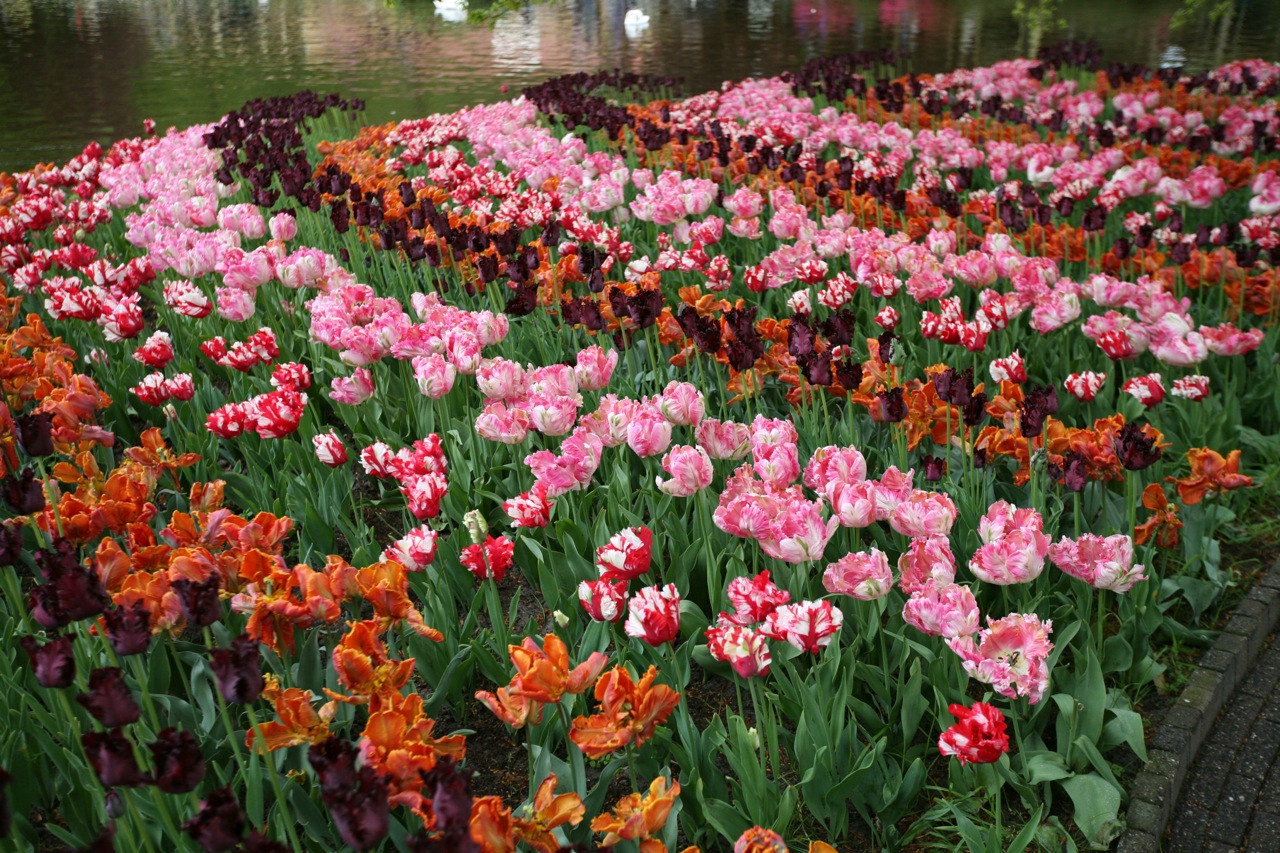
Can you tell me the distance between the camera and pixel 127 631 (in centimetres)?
165

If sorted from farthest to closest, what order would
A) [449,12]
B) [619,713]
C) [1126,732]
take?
[449,12] → [1126,732] → [619,713]

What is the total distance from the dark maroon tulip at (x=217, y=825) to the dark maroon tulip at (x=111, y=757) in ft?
0.36

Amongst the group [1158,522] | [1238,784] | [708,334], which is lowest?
[1238,784]

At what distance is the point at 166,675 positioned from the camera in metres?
2.58

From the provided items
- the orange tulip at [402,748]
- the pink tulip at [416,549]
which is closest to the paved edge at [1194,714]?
the orange tulip at [402,748]

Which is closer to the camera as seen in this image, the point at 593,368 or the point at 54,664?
the point at 54,664

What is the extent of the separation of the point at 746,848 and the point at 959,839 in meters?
0.89

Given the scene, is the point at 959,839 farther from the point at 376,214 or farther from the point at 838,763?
the point at 376,214

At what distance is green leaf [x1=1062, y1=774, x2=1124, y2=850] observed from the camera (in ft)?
7.40

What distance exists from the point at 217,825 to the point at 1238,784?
7.36ft

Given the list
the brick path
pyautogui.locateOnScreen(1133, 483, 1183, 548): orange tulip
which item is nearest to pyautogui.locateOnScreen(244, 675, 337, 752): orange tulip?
the brick path

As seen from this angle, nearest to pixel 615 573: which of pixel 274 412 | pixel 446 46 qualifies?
pixel 274 412

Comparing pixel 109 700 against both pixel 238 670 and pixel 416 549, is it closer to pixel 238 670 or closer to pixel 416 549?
pixel 238 670

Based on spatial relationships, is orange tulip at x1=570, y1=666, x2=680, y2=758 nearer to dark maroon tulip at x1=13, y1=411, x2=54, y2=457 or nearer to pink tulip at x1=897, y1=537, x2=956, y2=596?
pink tulip at x1=897, y1=537, x2=956, y2=596
